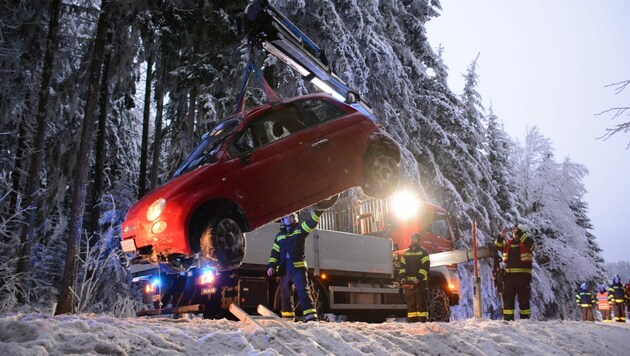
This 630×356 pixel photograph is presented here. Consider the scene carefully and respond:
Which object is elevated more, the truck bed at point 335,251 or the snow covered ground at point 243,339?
the truck bed at point 335,251

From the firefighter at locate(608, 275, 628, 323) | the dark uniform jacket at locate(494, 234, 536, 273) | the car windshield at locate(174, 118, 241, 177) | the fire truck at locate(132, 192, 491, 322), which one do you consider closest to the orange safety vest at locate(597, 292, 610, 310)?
the firefighter at locate(608, 275, 628, 323)

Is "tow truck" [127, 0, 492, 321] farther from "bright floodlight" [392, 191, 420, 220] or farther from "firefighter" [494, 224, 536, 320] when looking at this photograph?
"firefighter" [494, 224, 536, 320]

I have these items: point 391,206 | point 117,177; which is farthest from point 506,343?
point 117,177

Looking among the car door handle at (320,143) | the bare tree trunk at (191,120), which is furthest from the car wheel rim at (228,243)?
the bare tree trunk at (191,120)

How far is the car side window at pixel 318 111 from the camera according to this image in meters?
6.44

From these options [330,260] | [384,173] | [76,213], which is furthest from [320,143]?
[76,213]

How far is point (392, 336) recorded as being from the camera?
206 inches

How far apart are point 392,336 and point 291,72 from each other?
9113mm

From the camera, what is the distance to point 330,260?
31.0ft

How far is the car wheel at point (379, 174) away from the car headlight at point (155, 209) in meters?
2.69

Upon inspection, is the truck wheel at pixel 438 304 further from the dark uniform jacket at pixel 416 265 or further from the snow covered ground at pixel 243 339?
the snow covered ground at pixel 243 339

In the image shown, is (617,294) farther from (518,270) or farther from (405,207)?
(518,270)

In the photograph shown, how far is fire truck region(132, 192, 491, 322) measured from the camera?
27.0ft

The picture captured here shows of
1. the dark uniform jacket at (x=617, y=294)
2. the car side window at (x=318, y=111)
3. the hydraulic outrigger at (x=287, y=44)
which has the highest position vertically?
the hydraulic outrigger at (x=287, y=44)
